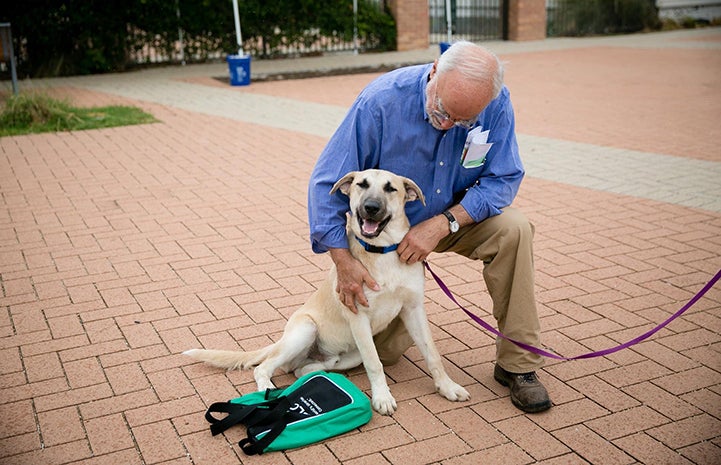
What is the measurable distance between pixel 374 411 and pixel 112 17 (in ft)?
51.5

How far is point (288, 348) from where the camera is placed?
145 inches

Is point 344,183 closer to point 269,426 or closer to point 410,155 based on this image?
point 410,155

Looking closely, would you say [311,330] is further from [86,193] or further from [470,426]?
[86,193]

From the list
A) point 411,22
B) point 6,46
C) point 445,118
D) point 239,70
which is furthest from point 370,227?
point 411,22

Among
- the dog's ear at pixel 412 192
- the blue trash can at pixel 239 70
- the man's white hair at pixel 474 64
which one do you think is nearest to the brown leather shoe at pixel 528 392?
the dog's ear at pixel 412 192

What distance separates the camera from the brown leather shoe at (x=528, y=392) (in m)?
3.49

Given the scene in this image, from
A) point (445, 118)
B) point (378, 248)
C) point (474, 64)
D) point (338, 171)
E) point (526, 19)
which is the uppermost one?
point (526, 19)

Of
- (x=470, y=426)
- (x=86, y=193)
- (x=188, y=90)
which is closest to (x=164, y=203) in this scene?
(x=86, y=193)

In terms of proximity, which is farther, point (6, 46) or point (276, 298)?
point (6, 46)

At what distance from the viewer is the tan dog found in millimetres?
3459

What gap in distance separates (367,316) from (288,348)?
45 cm

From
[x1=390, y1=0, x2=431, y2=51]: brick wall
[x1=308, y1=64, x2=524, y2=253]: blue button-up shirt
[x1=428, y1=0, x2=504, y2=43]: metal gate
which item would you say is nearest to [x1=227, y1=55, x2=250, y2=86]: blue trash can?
[x1=390, y1=0, x2=431, y2=51]: brick wall

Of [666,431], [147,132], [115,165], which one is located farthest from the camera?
[147,132]

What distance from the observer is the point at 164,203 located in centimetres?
702
